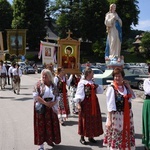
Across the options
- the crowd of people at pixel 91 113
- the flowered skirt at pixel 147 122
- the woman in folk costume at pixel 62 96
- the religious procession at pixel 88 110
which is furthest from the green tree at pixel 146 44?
the flowered skirt at pixel 147 122

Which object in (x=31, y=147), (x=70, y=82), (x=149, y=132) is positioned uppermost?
(x=70, y=82)

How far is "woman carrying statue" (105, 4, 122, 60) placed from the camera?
17.3 m

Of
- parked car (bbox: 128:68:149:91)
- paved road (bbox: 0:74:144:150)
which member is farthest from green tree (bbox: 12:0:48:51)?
paved road (bbox: 0:74:144:150)

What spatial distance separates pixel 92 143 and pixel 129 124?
153 cm

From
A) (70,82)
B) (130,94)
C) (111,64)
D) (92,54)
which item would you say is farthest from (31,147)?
(92,54)

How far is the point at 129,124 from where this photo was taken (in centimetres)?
513

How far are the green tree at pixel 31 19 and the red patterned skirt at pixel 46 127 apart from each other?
45620 millimetres

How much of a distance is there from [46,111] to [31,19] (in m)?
47.0

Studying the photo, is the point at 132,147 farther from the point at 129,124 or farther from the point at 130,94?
the point at 130,94

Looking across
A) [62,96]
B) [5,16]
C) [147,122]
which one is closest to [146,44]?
[5,16]

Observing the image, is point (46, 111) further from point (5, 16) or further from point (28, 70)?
point (5, 16)

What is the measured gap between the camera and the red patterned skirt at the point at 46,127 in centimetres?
577

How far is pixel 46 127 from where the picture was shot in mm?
5785

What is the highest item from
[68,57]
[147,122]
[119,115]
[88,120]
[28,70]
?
[68,57]
